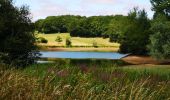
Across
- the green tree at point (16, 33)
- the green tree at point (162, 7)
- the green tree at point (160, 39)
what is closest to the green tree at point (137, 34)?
the green tree at point (162, 7)

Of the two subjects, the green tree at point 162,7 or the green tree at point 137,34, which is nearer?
the green tree at point 162,7

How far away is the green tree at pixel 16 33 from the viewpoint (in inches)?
1950

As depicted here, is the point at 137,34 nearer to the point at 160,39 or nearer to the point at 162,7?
the point at 162,7

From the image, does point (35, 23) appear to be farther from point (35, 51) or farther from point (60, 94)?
point (60, 94)

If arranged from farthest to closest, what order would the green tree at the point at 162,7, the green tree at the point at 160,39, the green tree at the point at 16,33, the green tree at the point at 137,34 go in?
the green tree at the point at 137,34, the green tree at the point at 162,7, the green tree at the point at 160,39, the green tree at the point at 16,33

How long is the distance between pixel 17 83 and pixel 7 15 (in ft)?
143

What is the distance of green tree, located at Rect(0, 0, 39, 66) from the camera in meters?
49.5

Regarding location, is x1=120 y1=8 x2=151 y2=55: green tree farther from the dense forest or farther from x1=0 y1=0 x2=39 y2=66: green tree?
x1=0 y1=0 x2=39 y2=66: green tree

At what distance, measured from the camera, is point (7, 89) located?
7.36 metres

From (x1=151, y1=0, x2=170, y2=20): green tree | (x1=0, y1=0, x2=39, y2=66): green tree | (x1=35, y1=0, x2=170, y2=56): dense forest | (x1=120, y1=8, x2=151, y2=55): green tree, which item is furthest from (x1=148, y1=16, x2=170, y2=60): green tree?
(x1=0, y1=0, x2=39, y2=66): green tree

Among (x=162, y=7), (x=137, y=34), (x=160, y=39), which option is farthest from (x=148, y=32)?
(x=160, y=39)

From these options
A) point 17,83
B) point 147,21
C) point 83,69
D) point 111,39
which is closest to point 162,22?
point 147,21

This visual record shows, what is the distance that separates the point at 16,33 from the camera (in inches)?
1984

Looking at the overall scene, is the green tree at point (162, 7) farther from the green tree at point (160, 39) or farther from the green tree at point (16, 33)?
the green tree at point (16, 33)
